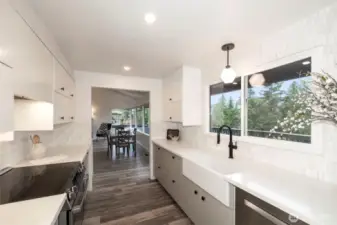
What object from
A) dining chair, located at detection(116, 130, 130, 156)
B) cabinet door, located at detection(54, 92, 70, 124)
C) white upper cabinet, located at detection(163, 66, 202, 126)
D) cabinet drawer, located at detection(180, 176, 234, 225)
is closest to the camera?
cabinet drawer, located at detection(180, 176, 234, 225)

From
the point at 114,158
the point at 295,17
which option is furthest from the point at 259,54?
the point at 114,158

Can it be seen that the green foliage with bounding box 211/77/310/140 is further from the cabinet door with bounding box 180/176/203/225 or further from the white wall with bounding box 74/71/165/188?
the white wall with bounding box 74/71/165/188

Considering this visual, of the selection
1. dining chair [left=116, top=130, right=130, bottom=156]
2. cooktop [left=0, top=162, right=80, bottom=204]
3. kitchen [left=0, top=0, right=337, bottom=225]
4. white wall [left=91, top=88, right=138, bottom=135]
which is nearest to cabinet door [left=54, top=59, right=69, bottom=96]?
kitchen [left=0, top=0, right=337, bottom=225]

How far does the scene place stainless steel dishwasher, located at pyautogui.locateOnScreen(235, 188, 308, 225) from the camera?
1.01 metres

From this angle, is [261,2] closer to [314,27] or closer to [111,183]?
[314,27]

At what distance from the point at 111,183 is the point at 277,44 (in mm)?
3688

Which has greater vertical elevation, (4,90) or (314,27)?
(314,27)

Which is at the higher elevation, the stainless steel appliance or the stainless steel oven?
the stainless steel appliance

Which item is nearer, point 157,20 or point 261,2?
point 261,2

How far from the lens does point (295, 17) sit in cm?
141

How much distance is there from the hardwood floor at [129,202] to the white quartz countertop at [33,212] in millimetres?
1432

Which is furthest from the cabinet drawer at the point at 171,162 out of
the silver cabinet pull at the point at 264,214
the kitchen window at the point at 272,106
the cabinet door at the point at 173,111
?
the silver cabinet pull at the point at 264,214

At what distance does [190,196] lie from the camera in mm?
2139

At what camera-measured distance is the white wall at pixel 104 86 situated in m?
3.13
